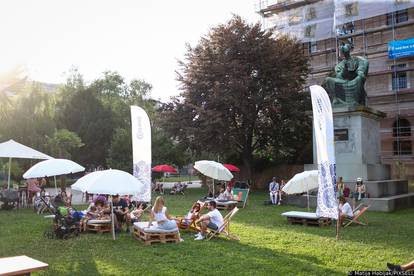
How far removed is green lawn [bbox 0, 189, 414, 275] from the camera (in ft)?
27.8

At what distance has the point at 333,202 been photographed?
11.4 m

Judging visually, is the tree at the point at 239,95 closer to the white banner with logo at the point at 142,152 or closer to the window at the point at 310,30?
the window at the point at 310,30

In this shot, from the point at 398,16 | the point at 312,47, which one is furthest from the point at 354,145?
the point at 312,47

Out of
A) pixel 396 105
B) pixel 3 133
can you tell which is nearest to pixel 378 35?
pixel 396 105

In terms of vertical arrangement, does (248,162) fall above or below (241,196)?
above

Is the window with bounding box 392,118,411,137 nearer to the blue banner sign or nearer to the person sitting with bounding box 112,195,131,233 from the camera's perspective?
the blue banner sign

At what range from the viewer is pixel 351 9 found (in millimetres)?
36094

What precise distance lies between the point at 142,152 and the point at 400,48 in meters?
26.1

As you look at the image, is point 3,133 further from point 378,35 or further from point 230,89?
point 378,35

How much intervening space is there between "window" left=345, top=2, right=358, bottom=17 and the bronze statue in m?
16.6

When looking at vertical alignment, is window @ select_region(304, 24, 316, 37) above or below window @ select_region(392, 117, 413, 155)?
above

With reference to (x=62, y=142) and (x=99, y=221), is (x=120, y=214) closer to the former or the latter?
(x=99, y=221)

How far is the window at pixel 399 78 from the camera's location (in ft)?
117

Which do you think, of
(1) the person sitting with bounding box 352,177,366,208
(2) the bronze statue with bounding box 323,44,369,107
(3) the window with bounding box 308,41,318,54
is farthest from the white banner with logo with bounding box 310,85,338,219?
(3) the window with bounding box 308,41,318,54
